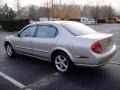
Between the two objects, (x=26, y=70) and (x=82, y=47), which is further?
(x=26, y=70)

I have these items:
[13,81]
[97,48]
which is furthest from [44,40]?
[97,48]

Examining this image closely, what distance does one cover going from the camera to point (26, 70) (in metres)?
6.34

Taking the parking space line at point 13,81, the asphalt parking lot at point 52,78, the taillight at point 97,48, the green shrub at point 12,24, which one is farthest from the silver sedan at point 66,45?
the green shrub at point 12,24

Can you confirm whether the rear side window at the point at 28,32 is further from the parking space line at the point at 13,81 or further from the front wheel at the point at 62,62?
the parking space line at the point at 13,81

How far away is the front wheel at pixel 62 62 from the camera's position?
564cm

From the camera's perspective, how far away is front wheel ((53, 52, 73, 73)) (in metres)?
5.64

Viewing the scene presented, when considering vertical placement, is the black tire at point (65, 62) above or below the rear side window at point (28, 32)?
below

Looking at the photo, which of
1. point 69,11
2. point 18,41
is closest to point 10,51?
point 18,41

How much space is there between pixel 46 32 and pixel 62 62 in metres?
1.17

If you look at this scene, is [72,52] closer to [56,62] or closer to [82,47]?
[82,47]

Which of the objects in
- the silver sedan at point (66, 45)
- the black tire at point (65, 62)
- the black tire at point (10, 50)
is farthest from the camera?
the black tire at point (10, 50)

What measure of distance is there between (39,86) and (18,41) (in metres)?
3.02

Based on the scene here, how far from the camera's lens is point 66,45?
5539 millimetres

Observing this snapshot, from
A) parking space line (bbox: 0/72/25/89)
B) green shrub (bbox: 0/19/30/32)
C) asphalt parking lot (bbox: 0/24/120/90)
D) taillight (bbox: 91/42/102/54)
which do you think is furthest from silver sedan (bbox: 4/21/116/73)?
green shrub (bbox: 0/19/30/32)
